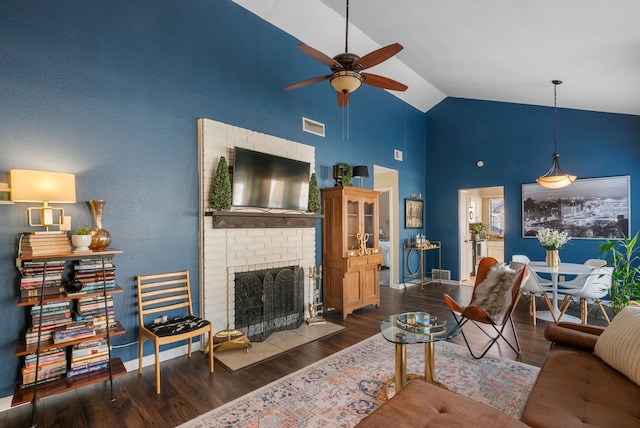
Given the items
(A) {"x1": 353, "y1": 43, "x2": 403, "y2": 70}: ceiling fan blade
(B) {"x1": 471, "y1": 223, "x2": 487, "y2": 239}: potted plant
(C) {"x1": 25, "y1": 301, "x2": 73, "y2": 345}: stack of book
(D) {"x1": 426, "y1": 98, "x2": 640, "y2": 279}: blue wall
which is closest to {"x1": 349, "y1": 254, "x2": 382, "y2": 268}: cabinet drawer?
(A) {"x1": 353, "y1": 43, "x2": 403, "y2": 70}: ceiling fan blade

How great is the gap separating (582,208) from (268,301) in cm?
572

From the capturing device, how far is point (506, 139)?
6.55 meters

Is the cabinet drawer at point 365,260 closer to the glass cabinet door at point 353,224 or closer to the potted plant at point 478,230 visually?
the glass cabinet door at point 353,224

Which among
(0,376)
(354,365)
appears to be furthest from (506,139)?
(0,376)

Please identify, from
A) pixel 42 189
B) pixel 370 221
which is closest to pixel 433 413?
pixel 42 189

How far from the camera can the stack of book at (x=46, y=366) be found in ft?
7.92

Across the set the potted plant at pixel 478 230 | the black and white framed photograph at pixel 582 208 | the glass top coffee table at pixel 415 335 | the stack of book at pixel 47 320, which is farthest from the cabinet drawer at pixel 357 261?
the potted plant at pixel 478 230

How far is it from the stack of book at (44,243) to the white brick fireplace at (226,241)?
1.24m

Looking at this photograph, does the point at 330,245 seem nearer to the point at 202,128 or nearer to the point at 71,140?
the point at 202,128

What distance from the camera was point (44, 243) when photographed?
241 centimetres

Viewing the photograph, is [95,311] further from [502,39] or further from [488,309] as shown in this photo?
[502,39]

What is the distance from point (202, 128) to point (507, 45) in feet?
12.2

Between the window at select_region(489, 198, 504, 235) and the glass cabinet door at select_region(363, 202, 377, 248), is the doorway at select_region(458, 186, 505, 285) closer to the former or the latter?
the window at select_region(489, 198, 504, 235)

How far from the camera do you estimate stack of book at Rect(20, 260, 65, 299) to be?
239cm
